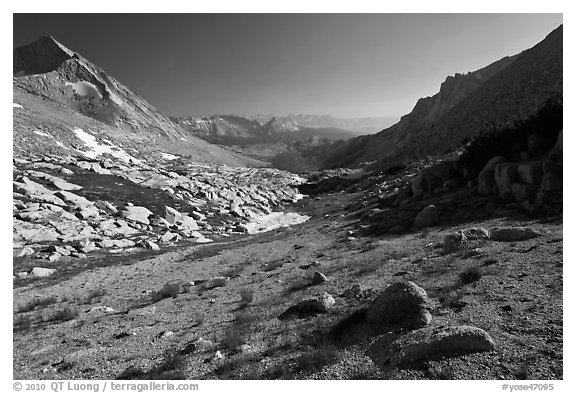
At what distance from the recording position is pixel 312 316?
32.3ft

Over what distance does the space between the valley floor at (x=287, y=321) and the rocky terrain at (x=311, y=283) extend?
0.05 meters

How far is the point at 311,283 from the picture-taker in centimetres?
1352

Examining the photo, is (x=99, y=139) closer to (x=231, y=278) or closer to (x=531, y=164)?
(x=231, y=278)

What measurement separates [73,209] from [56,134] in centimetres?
7510

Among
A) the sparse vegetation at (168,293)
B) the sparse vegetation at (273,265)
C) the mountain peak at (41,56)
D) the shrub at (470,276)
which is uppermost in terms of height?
the mountain peak at (41,56)

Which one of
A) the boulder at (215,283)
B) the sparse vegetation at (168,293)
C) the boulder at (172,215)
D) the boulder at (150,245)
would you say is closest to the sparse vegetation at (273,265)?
the boulder at (215,283)

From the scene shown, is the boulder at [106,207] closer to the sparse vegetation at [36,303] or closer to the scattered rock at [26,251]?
the scattered rock at [26,251]

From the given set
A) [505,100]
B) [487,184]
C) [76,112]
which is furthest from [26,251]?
[76,112]

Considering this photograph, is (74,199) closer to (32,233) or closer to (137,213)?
(137,213)

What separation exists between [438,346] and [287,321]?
4.53m

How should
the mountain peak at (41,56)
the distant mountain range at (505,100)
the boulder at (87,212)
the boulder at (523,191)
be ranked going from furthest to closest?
the mountain peak at (41,56) → the distant mountain range at (505,100) → the boulder at (87,212) → the boulder at (523,191)

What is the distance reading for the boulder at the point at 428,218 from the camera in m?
21.6
